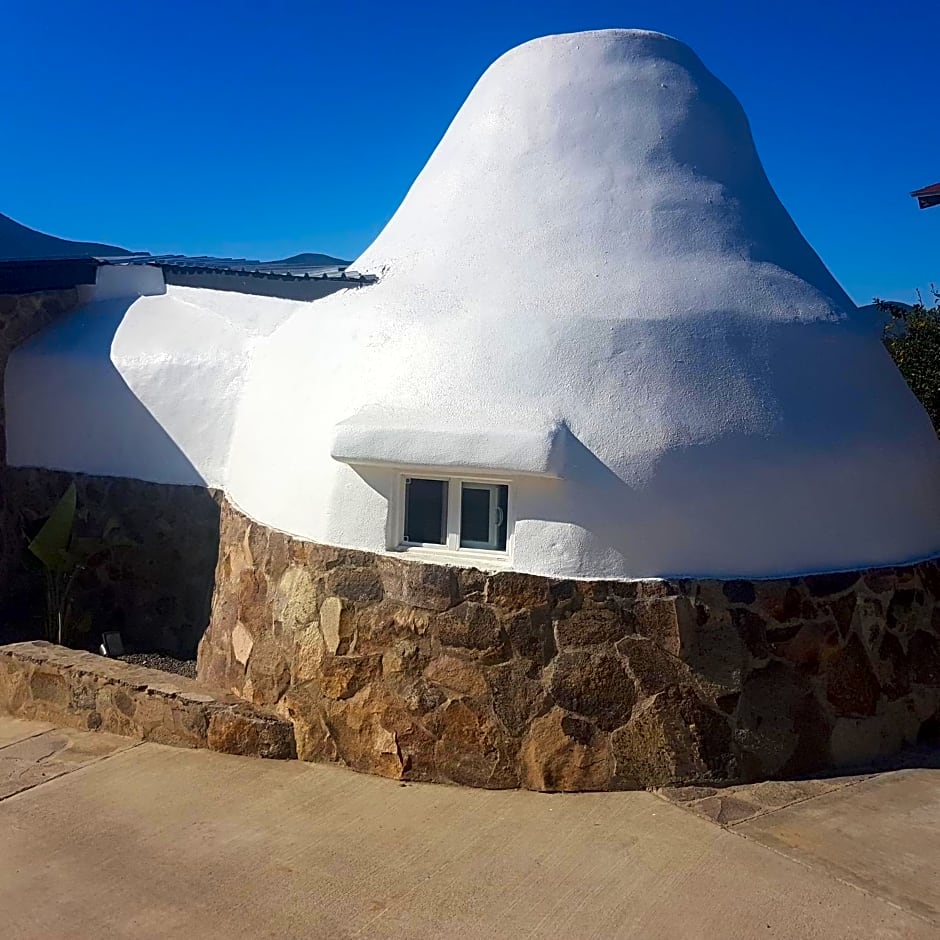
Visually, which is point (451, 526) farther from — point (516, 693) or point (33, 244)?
point (33, 244)

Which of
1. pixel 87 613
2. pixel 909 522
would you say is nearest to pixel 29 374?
pixel 87 613

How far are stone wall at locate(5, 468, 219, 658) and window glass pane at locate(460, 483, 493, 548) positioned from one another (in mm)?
3644

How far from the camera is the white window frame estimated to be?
5555 millimetres

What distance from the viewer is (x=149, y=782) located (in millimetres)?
5691

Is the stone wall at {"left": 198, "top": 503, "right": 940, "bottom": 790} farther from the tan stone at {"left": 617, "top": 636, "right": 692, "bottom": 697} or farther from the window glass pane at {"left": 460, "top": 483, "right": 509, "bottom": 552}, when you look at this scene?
the window glass pane at {"left": 460, "top": 483, "right": 509, "bottom": 552}

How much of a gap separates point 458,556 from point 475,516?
10.4 inches

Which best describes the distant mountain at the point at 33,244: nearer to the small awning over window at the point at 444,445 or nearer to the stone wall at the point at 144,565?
the stone wall at the point at 144,565

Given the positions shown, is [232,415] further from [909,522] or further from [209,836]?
[909,522]

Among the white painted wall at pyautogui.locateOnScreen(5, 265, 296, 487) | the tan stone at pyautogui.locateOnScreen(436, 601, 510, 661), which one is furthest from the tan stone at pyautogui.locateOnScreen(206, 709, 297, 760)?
the white painted wall at pyautogui.locateOnScreen(5, 265, 296, 487)

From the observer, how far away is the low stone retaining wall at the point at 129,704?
6047 millimetres

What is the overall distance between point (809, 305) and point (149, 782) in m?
5.21

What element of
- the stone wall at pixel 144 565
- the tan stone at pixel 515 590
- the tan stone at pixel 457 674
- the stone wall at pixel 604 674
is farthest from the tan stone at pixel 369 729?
the stone wall at pixel 144 565

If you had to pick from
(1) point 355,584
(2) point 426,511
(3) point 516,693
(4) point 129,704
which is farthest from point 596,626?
Result: (4) point 129,704

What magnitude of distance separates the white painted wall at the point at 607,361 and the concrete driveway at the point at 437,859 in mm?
1385
